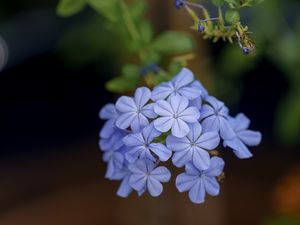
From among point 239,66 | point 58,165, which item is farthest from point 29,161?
point 239,66

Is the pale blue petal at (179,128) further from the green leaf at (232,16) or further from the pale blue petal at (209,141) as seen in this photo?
the green leaf at (232,16)

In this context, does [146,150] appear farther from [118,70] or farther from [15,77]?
[15,77]

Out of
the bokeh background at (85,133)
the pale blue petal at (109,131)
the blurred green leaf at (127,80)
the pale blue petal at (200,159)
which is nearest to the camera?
the pale blue petal at (200,159)

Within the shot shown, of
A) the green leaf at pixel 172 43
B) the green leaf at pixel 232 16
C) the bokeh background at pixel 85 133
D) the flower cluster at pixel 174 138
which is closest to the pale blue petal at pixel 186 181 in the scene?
the flower cluster at pixel 174 138

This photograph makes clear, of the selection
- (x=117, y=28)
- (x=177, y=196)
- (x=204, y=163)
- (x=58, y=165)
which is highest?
(x=117, y=28)

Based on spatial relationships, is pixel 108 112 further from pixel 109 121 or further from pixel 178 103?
pixel 178 103

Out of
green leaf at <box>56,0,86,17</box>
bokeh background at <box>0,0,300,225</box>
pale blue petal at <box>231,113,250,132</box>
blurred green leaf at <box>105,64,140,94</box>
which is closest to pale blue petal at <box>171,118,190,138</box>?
pale blue petal at <box>231,113,250,132</box>

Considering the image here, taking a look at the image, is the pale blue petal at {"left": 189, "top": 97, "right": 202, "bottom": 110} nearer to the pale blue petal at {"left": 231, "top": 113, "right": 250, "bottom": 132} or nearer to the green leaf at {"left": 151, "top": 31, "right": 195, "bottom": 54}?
the pale blue petal at {"left": 231, "top": 113, "right": 250, "bottom": 132}
